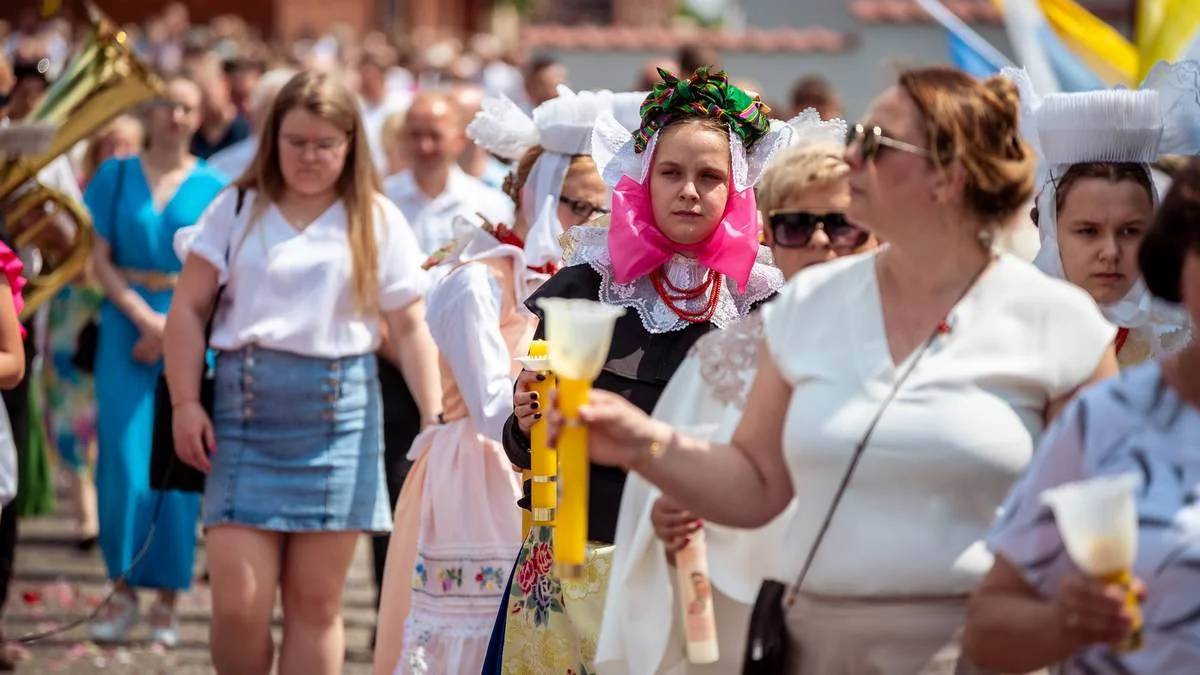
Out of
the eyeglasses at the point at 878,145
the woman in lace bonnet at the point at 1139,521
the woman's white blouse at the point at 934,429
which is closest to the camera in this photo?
the woman in lace bonnet at the point at 1139,521

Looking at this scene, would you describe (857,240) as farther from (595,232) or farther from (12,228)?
(12,228)

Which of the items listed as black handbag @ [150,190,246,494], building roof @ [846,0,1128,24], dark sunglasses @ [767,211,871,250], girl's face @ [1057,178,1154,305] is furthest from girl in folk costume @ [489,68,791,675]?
building roof @ [846,0,1128,24]

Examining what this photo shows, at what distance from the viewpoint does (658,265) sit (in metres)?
4.93

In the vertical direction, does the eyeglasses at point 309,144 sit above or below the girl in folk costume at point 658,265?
above

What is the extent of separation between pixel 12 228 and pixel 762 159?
4150mm

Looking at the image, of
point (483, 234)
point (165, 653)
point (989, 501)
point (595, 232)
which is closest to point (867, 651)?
point (989, 501)

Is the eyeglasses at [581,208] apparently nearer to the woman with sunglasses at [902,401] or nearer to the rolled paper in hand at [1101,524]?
the woman with sunglasses at [902,401]

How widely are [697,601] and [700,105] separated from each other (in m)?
1.52

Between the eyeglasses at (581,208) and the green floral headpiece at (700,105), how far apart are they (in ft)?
2.81

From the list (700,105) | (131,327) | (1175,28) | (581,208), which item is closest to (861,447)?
(700,105)

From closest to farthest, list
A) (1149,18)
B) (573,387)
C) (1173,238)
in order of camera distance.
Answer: (1173,238) → (573,387) → (1149,18)

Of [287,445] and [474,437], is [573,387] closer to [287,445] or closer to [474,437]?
[474,437]

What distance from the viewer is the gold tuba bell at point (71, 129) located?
795 cm

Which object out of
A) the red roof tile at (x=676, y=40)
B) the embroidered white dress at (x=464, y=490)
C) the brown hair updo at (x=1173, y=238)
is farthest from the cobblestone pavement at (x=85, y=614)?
the red roof tile at (x=676, y=40)
